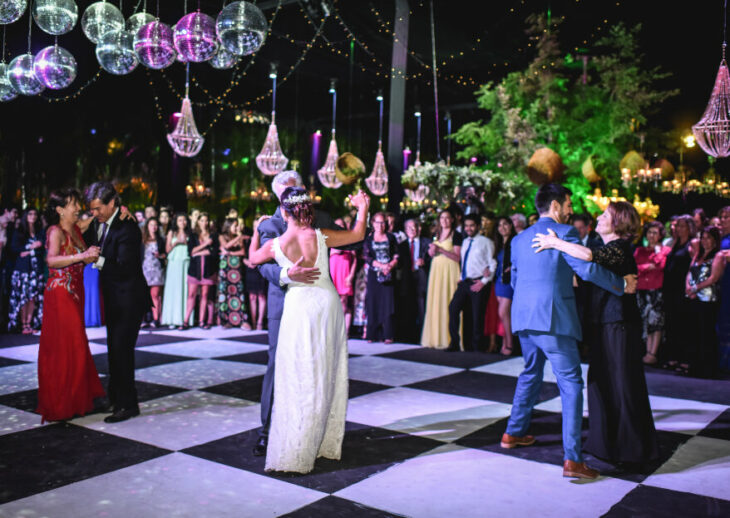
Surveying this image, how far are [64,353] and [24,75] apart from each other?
9.33 feet

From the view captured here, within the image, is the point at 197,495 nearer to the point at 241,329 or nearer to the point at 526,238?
the point at 526,238

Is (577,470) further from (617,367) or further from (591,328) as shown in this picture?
(591,328)

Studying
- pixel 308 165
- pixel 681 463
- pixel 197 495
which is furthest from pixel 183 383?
pixel 308 165

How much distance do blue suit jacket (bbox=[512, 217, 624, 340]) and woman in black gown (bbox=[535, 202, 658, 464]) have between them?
0.24 ft

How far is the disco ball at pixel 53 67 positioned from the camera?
17.4 ft

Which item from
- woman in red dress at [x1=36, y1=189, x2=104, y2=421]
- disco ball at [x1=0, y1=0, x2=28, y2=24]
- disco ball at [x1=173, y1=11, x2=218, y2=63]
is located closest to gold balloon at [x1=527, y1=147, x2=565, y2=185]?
disco ball at [x1=173, y1=11, x2=218, y2=63]

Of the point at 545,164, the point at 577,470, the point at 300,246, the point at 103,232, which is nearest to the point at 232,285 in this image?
the point at 545,164

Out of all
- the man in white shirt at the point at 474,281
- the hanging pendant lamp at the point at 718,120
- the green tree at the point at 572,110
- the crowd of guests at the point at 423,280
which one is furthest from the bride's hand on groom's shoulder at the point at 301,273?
the green tree at the point at 572,110

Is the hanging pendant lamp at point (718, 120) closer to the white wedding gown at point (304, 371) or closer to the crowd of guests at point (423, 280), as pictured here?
the crowd of guests at point (423, 280)

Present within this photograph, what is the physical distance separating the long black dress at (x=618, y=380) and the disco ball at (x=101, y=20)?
429 cm

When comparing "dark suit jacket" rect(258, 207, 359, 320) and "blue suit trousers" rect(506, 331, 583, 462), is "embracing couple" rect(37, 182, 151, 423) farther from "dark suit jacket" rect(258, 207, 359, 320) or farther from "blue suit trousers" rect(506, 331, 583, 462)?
"blue suit trousers" rect(506, 331, 583, 462)

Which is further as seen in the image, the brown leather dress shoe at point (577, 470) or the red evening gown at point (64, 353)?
the red evening gown at point (64, 353)

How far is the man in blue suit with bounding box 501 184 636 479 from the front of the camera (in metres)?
3.14

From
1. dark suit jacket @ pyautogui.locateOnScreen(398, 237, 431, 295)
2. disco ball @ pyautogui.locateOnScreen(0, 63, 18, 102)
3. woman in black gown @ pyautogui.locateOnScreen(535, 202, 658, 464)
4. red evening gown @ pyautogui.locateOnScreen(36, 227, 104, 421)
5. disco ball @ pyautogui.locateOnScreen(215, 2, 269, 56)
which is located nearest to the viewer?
woman in black gown @ pyautogui.locateOnScreen(535, 202, 658, 464)
